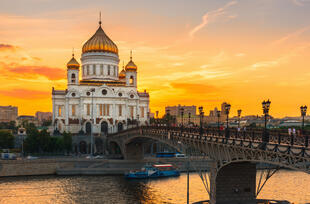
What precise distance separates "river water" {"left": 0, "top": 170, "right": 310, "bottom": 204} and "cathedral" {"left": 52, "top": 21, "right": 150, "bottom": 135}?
3288 centimetres

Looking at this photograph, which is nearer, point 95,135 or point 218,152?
point 218,152

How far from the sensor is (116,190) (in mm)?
50750

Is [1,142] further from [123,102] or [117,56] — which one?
[117,56]

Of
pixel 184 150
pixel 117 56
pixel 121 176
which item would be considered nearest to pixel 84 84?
pixel 117 56

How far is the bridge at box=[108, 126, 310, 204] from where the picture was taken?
23.0 meters

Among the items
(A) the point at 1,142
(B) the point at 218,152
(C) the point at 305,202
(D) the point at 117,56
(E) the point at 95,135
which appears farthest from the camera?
(D) the point at 117,56

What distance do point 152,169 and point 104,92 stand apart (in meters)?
37.4

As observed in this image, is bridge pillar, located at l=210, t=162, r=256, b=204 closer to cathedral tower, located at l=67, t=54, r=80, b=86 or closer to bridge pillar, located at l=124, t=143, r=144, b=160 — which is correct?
bridge pillar, located at l=124, t=143, r=144, b=160

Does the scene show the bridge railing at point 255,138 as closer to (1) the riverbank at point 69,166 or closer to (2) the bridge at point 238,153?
(2) the bridge at point 238,153

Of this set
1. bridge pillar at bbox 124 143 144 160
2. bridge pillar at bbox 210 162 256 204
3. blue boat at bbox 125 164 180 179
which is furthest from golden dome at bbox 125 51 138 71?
bridge pillar at bbox 210 162 256 204

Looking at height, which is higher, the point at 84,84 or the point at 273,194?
the point at 84,84

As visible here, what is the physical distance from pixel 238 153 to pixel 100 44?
7471 centimetres

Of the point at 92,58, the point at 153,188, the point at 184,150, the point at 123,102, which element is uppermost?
the point at 92,58

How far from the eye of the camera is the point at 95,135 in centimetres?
8894
